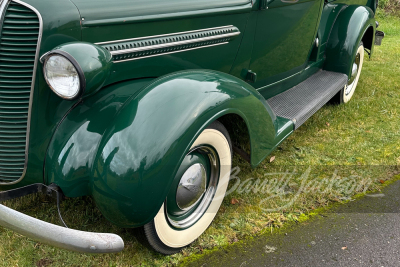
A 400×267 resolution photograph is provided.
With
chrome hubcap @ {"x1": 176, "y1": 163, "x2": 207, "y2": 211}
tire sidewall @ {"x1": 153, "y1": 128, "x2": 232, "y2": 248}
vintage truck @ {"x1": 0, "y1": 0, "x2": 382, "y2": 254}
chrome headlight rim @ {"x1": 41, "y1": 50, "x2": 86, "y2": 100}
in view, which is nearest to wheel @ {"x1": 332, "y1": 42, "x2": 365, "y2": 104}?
vintage truck @ {"x1": 0, "y1": 0, "x2": 382, "y2": 254}

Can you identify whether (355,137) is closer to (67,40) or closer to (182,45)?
(182,45)

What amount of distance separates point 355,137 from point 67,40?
2546 mm

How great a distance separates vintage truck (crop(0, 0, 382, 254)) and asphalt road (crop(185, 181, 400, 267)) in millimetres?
277

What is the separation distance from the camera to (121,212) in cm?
150

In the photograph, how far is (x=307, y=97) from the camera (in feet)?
9.62

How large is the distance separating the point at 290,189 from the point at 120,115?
1.40 m

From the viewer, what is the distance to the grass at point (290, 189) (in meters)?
1.88

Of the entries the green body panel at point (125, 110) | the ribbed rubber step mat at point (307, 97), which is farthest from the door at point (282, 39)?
the green body panel at point (125, 110)

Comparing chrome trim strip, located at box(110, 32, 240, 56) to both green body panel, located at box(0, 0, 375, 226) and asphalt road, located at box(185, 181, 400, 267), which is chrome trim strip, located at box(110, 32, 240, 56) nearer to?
green body panel, located at box(0, 0, 375, 226)

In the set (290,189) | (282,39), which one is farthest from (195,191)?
(282,39)

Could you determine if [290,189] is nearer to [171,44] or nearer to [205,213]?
[205,213]

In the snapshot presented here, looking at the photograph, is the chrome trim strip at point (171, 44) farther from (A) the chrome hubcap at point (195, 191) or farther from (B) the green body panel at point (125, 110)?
(A) the chrome hubcap at point (195, 191)

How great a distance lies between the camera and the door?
8.28 ft

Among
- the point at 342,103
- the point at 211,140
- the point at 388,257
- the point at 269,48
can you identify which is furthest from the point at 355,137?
the point at 211,140
